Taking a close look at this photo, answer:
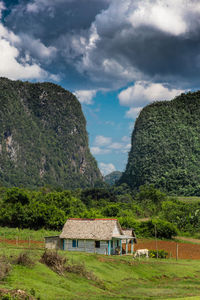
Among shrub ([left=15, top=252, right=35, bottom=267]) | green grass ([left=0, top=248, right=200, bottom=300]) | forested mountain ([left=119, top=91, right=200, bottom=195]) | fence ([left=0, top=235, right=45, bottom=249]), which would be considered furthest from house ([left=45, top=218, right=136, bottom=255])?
forested mountain ([left=119, top=91, right=200, bottom=195])

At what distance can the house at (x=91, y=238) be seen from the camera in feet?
133

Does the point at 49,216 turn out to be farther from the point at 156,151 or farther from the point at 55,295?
the point at 156,151

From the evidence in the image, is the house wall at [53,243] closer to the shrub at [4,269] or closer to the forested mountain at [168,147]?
the shrub at [4,269]

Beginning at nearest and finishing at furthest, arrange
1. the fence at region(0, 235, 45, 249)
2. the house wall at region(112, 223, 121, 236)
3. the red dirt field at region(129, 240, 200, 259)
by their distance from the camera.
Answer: the fence at region(0, 235, 45, 249), the house wall at region(112, 223, 121, 236), the red dirt field at region(129, 240, 200, 259)

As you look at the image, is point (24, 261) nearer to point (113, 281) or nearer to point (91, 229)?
point (113, 281)

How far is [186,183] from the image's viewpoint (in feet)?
466

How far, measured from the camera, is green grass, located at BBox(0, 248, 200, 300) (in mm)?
20891

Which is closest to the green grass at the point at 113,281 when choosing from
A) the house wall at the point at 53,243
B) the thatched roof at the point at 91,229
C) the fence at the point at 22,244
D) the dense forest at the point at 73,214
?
the thatched roof at the point at 91,229

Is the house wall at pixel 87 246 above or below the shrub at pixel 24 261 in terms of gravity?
below

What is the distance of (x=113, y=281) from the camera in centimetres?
2697

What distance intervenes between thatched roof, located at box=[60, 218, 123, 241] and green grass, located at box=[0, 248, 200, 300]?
721cm

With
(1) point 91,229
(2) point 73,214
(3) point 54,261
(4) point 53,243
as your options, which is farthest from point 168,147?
(3) point 54,261

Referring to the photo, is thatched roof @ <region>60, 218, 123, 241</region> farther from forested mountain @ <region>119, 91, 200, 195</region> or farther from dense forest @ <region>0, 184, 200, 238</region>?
forested mountain @ <region>119, 91, 200, 195</region>

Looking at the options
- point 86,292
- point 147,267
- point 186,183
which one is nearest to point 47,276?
point 86,292
